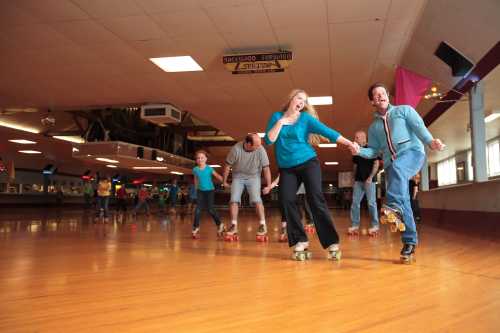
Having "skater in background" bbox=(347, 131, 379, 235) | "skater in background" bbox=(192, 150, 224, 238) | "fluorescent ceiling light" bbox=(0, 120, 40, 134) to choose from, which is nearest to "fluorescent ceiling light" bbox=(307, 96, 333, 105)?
"skater in background" bbox=(347, 131, 379, 235)

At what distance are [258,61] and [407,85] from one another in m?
2.69

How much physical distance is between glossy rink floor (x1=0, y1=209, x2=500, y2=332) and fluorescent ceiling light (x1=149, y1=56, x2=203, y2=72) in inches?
162

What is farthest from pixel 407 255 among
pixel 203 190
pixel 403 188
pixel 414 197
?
pixel 414 197

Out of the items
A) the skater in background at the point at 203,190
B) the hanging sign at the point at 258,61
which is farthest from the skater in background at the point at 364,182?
the skater in background at the point at 203,190

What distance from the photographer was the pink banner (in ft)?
22.1

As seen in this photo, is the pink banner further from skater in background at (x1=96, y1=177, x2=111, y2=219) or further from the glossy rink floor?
skater in background at (x1=96, y1=177, x2=111, y2=219)

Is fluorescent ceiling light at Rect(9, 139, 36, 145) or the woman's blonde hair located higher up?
fluorescent ceiling light at Rect(9, 139, 36, 145)

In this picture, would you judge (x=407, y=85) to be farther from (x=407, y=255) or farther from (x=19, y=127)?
(x=19, y=127)

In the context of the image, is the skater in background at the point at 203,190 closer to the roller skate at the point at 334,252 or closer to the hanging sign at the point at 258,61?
the hanging sign at the point at 258,61

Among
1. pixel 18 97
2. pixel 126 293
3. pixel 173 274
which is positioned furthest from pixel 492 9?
pixel 18 97

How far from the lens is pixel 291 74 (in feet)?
23.4

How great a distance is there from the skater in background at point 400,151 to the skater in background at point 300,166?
0.40 m

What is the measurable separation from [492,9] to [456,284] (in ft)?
14.6

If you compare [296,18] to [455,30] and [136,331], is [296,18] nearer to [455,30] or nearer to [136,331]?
[455,30]
